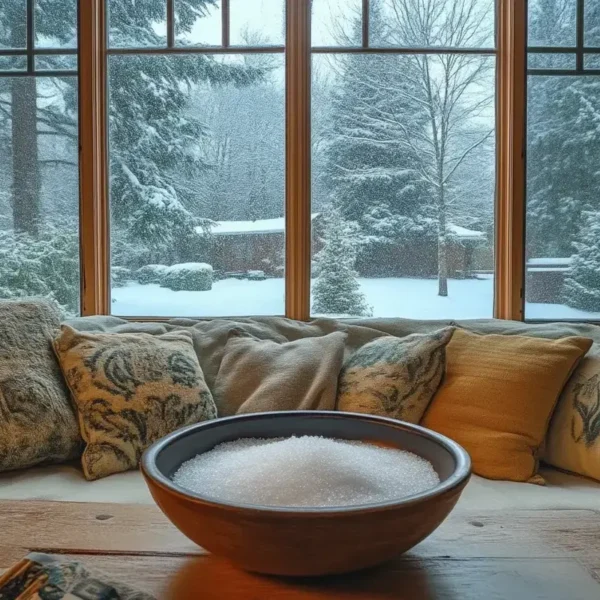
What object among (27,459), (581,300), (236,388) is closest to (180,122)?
(236,388)

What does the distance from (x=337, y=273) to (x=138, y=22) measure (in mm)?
1327

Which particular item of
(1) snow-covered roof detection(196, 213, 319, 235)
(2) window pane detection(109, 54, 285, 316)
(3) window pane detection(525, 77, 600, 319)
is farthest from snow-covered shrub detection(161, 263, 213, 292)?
(3) window pane detection(525, 77, 600, 319)

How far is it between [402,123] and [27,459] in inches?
71.2

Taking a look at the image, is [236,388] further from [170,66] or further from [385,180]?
[170,66]

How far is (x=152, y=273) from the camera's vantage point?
92.0 inches

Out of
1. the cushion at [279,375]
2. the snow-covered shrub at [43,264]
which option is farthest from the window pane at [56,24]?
the cushion at [279,375]

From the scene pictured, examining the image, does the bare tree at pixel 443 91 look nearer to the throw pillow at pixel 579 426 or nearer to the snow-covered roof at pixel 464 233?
the snow-covered roof at pixel 464 233

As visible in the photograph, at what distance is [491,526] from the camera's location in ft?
2.72

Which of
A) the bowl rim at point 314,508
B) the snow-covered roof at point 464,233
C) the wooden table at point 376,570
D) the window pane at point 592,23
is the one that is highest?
the window pane at point 592,23

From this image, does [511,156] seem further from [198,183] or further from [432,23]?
[198,183]

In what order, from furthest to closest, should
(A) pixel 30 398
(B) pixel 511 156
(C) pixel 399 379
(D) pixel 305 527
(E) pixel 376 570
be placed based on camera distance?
(B) pixel 511 156 < (C) pixel 399 379 < (A) pixel 30 398 < (E) pixel 376 570 < (D) pixel 305 527

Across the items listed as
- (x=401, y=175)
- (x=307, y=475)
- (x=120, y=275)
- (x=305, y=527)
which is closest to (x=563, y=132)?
(x=401, y=175)

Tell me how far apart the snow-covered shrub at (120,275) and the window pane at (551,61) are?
6.09ft

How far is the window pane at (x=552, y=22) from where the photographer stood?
2.28m
